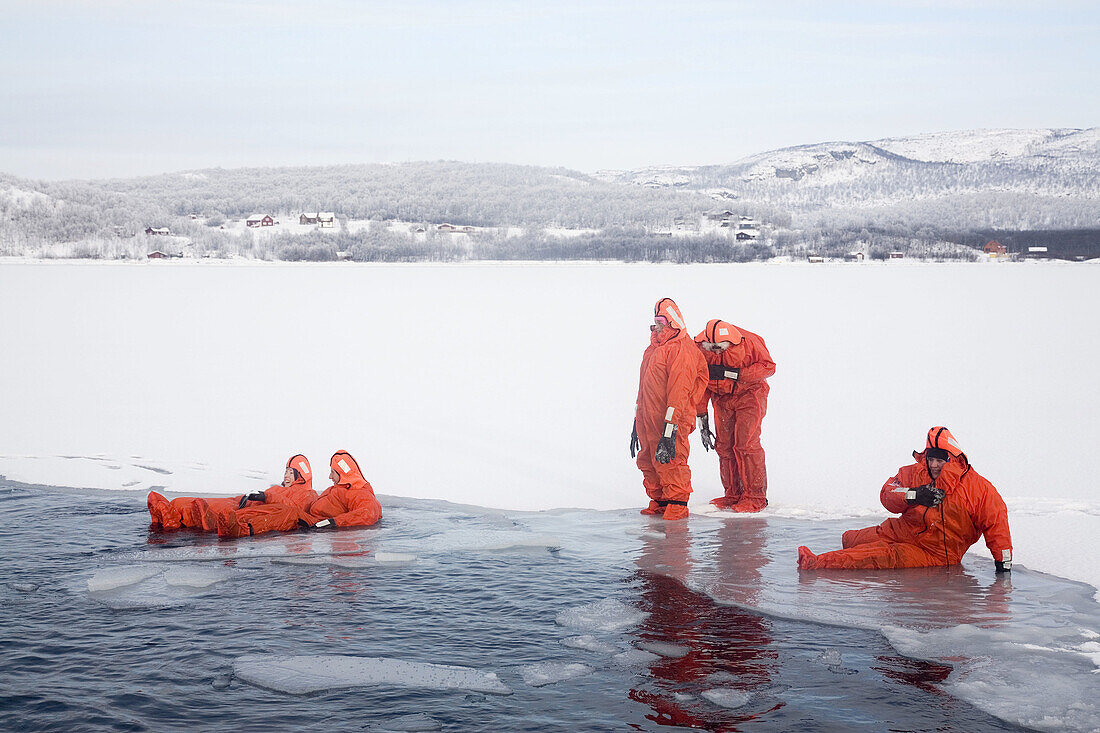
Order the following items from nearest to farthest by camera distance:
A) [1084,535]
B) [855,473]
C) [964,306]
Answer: [1084,535]
[855,473]
[964,306]

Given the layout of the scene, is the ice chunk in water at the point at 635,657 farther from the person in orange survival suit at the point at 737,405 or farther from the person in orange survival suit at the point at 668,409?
the person in orange survival suit at the point at 737,405

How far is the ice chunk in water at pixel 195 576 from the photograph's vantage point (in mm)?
5789

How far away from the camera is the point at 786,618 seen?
206 inches

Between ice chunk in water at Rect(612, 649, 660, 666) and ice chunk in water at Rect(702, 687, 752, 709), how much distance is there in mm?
429

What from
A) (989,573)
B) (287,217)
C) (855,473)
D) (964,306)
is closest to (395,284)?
(964,306)

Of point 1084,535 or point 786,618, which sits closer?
point 786,618

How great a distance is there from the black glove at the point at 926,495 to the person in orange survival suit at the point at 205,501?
13.3ft

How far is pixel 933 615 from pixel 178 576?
4.19 meters

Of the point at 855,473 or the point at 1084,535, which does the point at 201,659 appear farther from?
the point at 855,473

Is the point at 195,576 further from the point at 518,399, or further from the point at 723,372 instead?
the point at 518,399

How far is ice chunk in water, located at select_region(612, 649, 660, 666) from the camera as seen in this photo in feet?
15.4

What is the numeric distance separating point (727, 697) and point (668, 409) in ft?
10.5

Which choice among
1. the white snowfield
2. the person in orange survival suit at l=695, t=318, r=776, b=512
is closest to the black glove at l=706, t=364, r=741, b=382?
the person in orange survival suit at l=695, t=318, r=776, b=512

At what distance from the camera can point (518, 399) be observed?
13.9m
